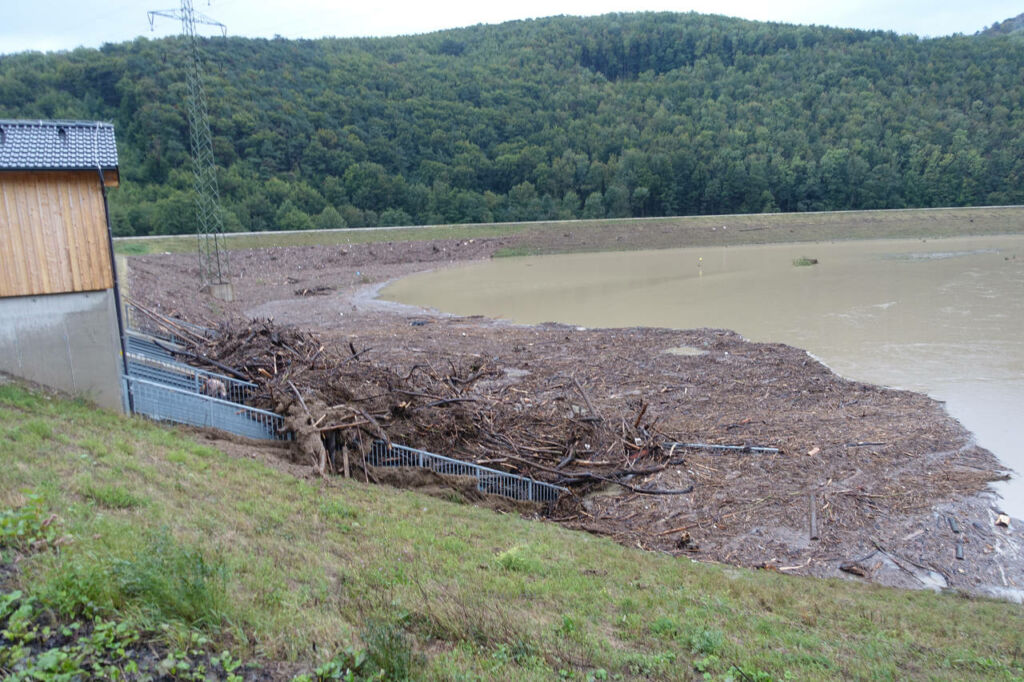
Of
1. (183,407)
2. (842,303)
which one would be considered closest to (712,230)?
(842,303)

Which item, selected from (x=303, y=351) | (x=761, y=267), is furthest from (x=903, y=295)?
(x=303, y=351)

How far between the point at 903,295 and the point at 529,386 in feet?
76.2

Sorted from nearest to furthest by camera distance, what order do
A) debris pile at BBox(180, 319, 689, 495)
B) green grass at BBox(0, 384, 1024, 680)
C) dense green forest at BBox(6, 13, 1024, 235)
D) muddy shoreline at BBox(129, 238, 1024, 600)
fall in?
green grass at BBox(0, 384, 1024, 680) < muddy shoreline at BBox(129, 238, 1024, 600) < debris pile at BBox(180, 319, 689, 495) < dense green forest at BBox(6, 13, 1024, 235)

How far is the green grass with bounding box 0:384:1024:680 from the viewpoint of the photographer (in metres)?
4.41

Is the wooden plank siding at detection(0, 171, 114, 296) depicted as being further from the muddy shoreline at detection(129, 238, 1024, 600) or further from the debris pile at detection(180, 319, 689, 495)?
the muddy shoreline at detection(129, 238, 1024, 600)

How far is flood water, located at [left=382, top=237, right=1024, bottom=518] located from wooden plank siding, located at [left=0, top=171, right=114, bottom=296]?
47.6 feet

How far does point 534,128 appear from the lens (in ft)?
357

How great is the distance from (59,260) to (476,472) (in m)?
7.22


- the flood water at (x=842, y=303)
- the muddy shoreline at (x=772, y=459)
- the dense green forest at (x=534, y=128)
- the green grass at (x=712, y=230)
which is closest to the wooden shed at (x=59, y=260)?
the muddy shoreline at (x=772, y=459)

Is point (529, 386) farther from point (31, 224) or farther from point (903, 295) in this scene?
point (903, 295)

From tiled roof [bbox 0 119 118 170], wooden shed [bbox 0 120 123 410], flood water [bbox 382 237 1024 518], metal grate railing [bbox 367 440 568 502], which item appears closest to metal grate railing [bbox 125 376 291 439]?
wooden shed [bbox 0 120 123 410]

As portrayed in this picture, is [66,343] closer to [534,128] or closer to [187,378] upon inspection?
[187,378]

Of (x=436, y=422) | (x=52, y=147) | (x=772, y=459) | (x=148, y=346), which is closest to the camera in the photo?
(x=52, y=147)

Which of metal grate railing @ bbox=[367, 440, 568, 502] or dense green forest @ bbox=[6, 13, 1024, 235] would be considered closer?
metal grate railing @ bbox=[367, 440, 568, 502]
